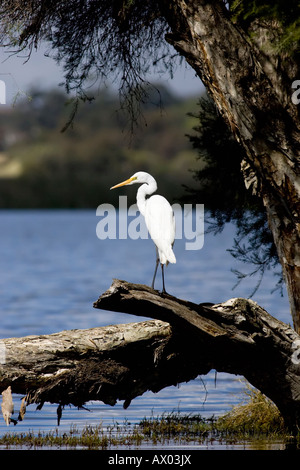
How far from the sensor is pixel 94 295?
35969 millimetres

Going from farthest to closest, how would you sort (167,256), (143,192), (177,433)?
(177,433) → (143,192) → (167,256)

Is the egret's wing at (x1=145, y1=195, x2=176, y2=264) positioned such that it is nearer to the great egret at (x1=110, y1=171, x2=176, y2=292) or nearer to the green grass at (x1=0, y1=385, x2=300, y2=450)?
the great egret at (x1=110, y1=171, x2=176, y2=292)

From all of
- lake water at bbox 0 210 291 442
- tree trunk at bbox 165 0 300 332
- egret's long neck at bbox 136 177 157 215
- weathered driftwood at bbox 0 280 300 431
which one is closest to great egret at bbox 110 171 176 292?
egret's long neck at bbox 136 177 157 215

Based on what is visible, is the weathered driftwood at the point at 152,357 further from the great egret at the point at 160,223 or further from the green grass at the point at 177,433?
the great egret at the point at 160,223

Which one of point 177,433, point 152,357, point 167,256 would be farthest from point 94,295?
point 167,256

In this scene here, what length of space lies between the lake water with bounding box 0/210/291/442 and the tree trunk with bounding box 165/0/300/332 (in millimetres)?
2638

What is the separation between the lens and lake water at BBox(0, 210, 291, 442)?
12.9 metres

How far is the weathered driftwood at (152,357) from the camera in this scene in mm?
9484

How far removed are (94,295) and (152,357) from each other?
26094 mm

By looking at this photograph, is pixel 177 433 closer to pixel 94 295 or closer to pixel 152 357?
pixel 152 357

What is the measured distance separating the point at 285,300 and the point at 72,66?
62.1 feet

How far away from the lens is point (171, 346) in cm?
985

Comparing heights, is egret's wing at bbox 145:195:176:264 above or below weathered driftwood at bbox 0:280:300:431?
above
